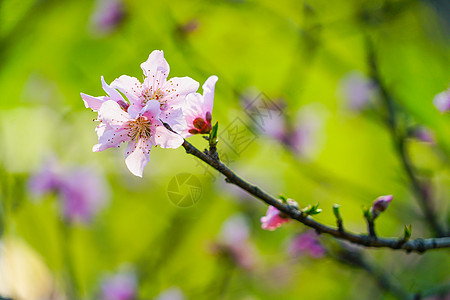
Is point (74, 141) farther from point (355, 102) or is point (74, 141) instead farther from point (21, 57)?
point (355, 102)

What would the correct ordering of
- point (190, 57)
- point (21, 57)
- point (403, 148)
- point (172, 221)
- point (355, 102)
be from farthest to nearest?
point (21, 57) → point (355, 102) → point (172, 221) → point (190, 57) → point (403, 148)

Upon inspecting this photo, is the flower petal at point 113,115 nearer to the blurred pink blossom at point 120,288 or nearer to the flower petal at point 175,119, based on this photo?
the flower petal at point 175,119

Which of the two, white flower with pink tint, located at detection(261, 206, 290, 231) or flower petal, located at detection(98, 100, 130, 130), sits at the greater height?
flower petal, located at detection(98, 100, 130, 130)

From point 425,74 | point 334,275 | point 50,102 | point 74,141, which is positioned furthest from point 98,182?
point 425,74

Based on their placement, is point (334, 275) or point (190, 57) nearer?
point (190, 57)

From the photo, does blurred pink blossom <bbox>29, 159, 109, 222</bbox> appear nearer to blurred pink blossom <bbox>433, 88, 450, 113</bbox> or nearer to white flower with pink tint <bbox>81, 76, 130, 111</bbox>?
white flower with pink tint <bbox>81, 76, 130, 111</bbox>

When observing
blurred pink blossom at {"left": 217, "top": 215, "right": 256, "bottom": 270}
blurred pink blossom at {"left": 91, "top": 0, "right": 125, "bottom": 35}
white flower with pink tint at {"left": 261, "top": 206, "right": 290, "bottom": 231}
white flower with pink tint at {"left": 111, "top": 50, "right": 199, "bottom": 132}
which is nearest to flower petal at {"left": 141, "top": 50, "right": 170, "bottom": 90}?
white flower with pink tint at {"left": 111, "top": 50, "right": 199, "bottom": 132}

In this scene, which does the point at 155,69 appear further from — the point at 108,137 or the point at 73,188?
the point at 73,188

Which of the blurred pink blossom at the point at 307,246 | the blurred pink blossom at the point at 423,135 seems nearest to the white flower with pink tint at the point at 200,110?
the blurred pink blossom at the point at 307,246
